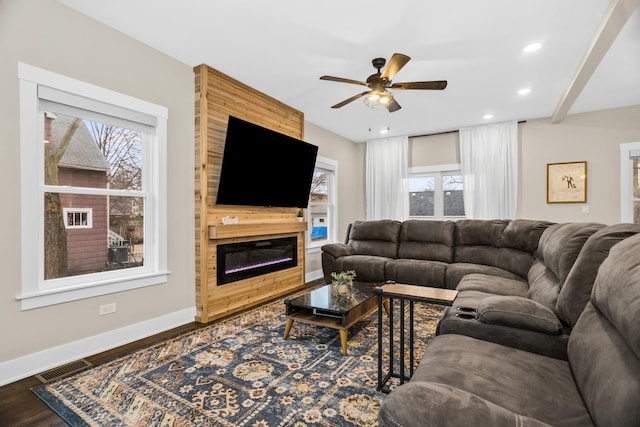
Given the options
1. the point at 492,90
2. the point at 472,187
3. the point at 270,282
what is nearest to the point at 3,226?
the point at 270,282

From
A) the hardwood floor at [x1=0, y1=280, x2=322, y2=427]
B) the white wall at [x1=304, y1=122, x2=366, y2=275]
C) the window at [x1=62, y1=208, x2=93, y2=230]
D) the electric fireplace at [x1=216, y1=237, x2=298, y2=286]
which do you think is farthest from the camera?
the white wall at [x1=304, y1=122, x2=366, y2=275]

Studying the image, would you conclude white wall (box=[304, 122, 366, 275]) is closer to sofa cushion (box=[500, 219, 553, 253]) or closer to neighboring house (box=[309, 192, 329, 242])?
neighboring house (box=[309, 192, 329, 242])

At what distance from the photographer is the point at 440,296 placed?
190cm

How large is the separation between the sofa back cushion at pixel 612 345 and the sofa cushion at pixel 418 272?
9.07 feet

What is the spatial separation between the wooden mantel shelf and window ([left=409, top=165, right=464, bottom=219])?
2.63 metres

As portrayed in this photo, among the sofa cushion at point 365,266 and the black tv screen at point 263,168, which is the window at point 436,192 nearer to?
the sofa cushion at point 365,266

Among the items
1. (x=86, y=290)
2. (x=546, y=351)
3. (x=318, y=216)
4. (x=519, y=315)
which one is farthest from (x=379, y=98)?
(x=86, y=290)

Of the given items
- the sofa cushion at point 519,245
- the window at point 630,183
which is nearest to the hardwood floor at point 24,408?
the sofa cushion at point 519,245

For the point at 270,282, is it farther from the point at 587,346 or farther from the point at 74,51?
the point at 587,346

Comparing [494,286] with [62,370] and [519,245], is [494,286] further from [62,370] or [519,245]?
[62,370]

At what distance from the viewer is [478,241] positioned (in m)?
4.36

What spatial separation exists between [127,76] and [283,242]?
2.68 m

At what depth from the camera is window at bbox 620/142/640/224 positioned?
4.60 m

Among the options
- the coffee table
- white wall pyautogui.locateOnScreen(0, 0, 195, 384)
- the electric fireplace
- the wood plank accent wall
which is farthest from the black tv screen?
the coffee table
